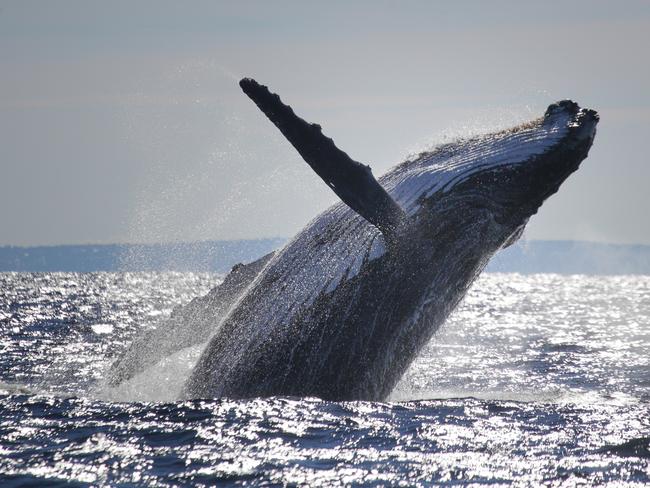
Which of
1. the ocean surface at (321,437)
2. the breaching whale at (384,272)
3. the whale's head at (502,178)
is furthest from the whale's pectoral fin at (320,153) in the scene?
the ocean surface at (321,437)

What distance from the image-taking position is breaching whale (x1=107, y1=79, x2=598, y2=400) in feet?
29.3

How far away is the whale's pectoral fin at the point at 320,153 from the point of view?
25.9ft

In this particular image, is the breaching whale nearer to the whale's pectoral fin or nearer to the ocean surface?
the ocean surface

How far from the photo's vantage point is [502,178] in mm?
8984

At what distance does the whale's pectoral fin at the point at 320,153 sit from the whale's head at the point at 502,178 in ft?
3.78

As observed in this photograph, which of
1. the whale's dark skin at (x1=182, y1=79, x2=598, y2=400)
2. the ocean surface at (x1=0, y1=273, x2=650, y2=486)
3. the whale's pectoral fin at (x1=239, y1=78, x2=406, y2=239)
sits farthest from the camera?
the whale's dark skin at (x1=182, y1=79, x2=598, y2=400)

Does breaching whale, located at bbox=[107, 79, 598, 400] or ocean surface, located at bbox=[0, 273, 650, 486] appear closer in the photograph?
ocean surface, located at bbox=[0, 273, 650, 486]

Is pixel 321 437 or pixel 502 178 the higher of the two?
pixel 502 178

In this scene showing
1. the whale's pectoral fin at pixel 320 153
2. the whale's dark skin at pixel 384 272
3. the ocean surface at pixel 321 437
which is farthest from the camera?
the whale's dark skin at pixel 384 272

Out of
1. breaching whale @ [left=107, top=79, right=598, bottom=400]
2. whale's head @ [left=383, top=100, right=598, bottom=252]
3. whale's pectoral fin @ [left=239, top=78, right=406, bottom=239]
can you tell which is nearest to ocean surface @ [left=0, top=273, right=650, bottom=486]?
breaching whale @ [left=107, top=79, right=598, bottom=400]

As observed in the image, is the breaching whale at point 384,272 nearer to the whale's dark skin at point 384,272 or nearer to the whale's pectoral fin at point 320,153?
the whale's dark skin at point 384,272

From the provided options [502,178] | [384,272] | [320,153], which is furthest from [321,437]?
[502,178]

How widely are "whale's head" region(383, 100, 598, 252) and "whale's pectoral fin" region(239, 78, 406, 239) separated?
115 centimetres

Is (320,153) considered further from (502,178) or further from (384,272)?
(502,178)
